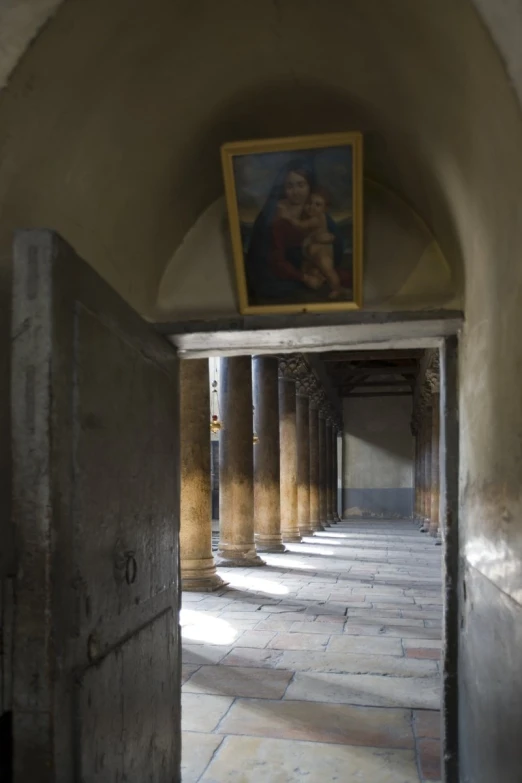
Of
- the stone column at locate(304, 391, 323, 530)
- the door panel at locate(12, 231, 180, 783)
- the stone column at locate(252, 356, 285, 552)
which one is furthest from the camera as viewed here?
the stone column at locate(304, 391, 323, 530)

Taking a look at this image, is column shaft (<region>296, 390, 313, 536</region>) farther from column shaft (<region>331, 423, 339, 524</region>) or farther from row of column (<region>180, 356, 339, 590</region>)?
column shaft (<region>331, 423, 339, 524</region>)

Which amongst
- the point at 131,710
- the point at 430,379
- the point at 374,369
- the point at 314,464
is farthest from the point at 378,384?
the point at 131,710

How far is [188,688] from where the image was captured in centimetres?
513

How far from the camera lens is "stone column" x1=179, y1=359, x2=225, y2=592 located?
A: 9000 millimetres

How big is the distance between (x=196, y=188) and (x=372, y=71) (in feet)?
3.65

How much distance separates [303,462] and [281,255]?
624 inches

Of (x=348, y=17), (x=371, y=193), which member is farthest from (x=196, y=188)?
(x=348, y=17)

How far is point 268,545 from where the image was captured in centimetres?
1373

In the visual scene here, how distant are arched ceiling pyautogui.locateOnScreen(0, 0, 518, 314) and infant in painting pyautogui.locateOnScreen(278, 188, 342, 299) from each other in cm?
38

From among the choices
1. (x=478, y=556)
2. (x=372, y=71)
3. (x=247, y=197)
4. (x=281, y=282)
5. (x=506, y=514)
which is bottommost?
(x=478, y=556)

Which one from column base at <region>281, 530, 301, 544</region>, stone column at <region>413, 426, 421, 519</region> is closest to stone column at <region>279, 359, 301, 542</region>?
column base at <region>281, 530, 301, 544</region>

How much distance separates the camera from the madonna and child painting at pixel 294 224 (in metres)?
3.33

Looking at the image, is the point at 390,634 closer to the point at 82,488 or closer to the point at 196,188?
the point at 196,188

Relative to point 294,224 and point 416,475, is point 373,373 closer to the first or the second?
point 416,475
